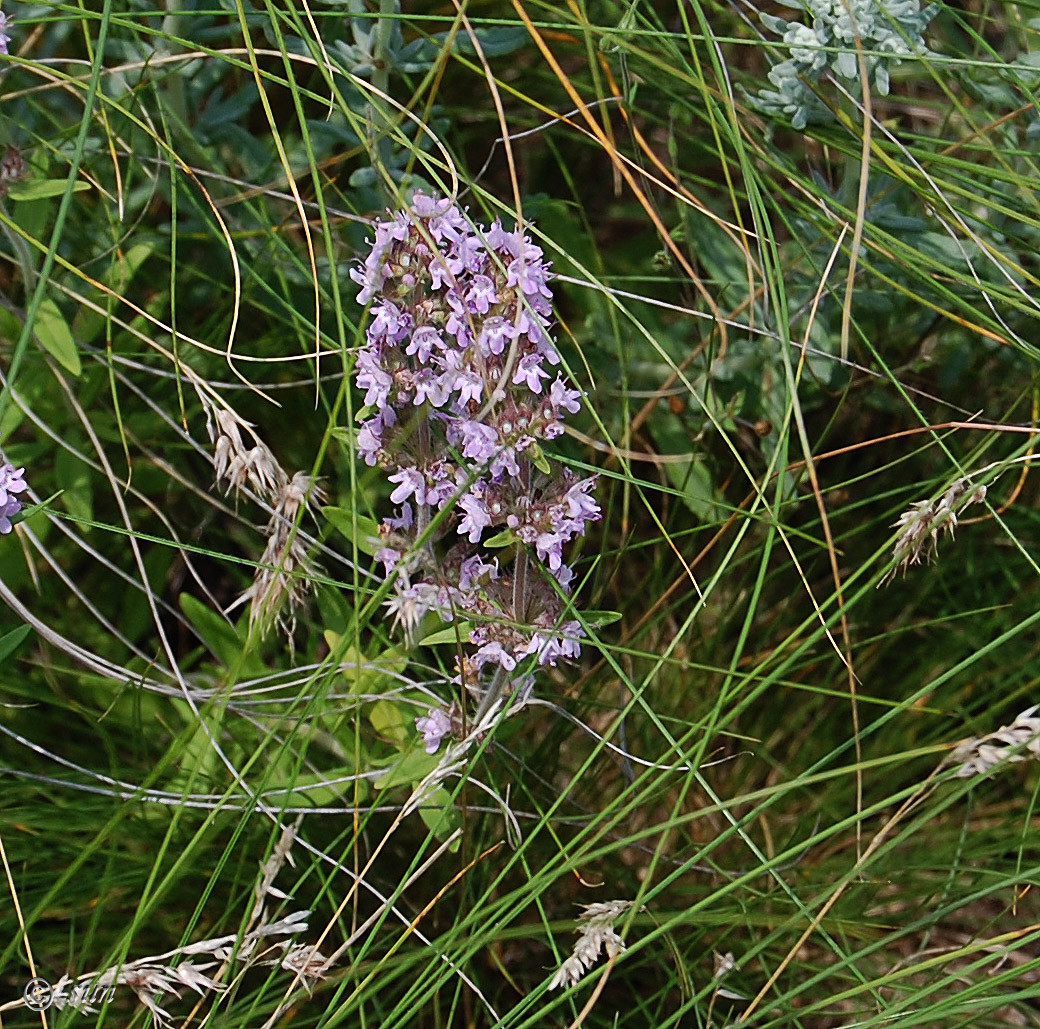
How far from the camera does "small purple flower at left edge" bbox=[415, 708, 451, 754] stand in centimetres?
182

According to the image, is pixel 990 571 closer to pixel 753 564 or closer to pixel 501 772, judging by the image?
pixel 753 564

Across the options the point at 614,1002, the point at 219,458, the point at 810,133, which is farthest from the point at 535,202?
the point at 614,1002

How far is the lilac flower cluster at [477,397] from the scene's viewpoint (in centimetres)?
155

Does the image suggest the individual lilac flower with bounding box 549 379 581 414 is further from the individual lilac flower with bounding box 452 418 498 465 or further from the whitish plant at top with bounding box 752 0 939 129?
the whitish plant at top with bounding box 752 0 939 129

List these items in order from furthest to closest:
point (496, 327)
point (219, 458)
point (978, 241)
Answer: point (978, 241) < point (219, 458) < point (496, 327)

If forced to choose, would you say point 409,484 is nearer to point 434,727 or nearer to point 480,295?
point 480,295

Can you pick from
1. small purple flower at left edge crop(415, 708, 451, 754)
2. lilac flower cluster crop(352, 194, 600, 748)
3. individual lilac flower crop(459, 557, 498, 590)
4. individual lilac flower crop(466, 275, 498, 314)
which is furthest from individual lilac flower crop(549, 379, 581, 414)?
small purple flower at left edge crop(415, 708, 451, 754)

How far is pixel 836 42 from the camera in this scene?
6.79 ft

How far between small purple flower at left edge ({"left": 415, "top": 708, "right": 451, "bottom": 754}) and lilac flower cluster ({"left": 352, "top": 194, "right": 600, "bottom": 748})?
0.17 m

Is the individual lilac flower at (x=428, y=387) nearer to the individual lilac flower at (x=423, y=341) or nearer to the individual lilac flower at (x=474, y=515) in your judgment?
the individual lilac flower at (x=423, y=341)

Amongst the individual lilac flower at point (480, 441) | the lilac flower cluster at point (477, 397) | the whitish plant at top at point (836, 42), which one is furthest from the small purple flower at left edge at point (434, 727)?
the whitish plant at top at point (836, 42)

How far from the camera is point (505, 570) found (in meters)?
2.11

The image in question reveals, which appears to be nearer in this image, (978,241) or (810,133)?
(978,241)

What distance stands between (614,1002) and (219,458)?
126 cm
